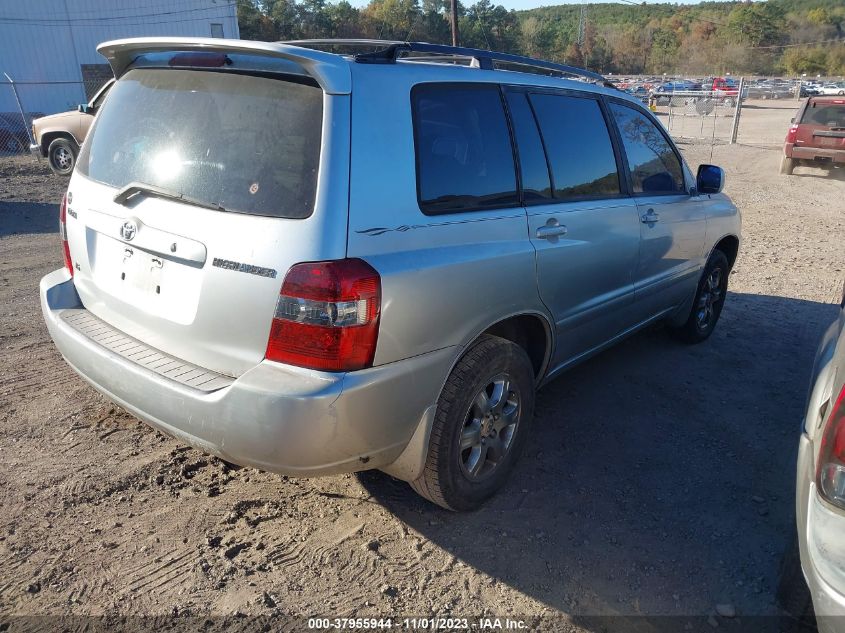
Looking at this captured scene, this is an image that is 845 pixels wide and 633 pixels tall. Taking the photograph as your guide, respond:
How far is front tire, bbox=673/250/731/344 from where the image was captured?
5.14 m

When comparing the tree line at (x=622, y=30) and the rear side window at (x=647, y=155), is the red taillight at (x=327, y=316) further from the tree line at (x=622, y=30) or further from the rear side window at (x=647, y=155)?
the tree line at (x=622, y=30)

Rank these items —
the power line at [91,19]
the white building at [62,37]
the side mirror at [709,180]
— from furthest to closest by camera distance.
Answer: the power line at [91,19] → the white building at [62,37] → the side mirror at [709,180]

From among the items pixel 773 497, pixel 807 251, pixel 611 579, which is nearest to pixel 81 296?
pixel 611 579

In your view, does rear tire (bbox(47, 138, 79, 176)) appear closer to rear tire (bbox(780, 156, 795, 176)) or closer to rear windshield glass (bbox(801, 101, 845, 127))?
rear tire (bbox(780, 156, 795, 176))

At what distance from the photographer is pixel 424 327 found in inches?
99.4

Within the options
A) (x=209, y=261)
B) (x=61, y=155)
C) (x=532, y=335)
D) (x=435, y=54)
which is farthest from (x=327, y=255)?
(x=61, y=155)

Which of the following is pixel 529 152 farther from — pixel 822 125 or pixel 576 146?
pixel 822 125

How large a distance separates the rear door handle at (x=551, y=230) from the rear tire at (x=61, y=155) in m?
12.5

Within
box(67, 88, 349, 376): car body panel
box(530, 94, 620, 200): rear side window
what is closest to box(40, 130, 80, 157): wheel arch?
box(67, 88, 349, 376): car body panel

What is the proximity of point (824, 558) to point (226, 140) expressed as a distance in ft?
7.99

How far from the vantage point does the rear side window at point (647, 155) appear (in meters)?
4.11

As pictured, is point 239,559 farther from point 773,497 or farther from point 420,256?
point 773,497

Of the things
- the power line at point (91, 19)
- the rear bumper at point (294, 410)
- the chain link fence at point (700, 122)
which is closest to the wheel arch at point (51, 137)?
the rear bumper at point (294, 410)

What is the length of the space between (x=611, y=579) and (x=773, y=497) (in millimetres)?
1158
